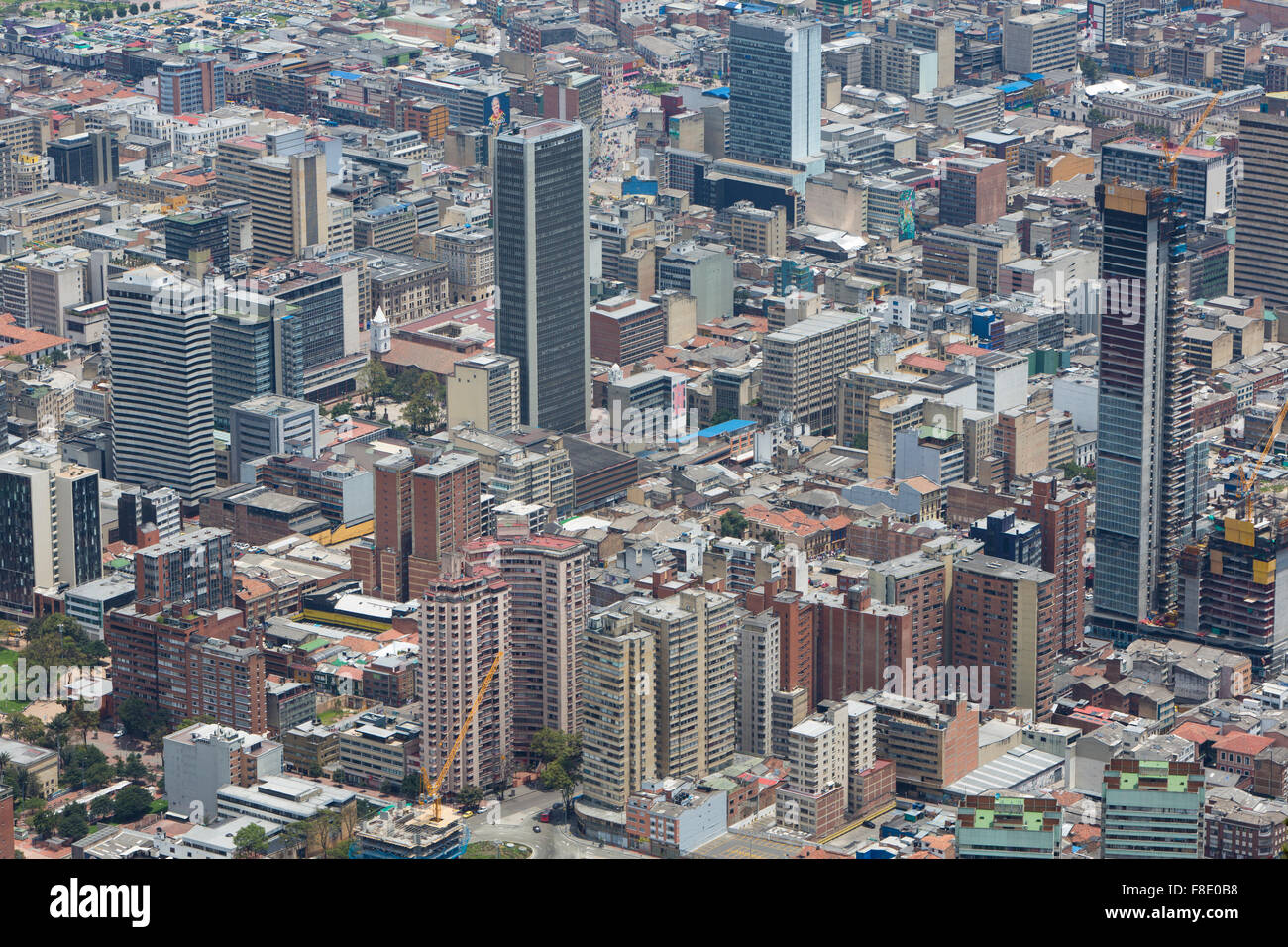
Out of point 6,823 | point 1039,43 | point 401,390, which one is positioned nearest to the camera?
point 6,823

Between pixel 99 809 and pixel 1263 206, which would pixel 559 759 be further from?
pixel 1263 206

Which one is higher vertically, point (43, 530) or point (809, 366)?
point (809, 366)

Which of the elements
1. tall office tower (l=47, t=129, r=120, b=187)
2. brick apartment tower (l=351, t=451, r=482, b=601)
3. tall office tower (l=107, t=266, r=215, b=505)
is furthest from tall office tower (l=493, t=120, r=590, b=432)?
tall office tower (l=47, t=129, r=120, b=187)

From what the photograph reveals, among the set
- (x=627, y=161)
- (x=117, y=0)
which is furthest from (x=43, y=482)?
(x=117, y=0)

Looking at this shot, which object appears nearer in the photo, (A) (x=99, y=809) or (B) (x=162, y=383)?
(A) (x=99, y=809)

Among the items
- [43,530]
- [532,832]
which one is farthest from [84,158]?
[532,832]

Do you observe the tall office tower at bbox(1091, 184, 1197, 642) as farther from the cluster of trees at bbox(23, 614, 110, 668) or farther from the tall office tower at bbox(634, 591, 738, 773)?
the cluster of trees at bbox(23, 614, 110, 668)
